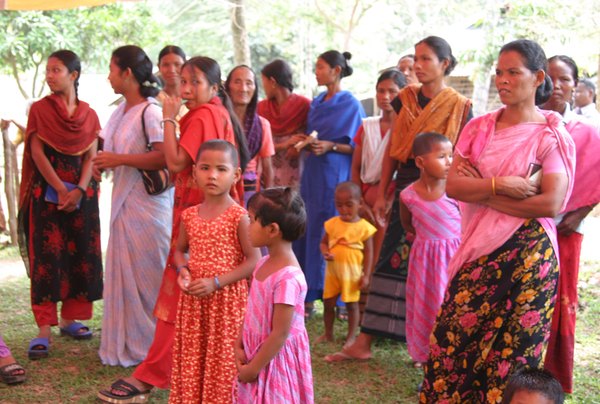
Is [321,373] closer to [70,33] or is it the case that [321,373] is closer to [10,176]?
[10,176]

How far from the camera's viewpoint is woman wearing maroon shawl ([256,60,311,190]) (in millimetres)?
5449

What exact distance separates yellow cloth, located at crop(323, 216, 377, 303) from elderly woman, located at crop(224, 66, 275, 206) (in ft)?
2.77

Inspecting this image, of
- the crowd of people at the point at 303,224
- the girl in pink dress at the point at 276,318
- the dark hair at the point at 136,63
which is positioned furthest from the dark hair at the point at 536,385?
the dark hair at the point at 136,63

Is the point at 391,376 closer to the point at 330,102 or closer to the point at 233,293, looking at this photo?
the point at 233,293

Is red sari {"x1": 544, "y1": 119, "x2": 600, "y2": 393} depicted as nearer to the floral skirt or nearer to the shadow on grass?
the shadow on grass

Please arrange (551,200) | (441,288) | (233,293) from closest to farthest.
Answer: (551,200)
(233,293)
(441,288)

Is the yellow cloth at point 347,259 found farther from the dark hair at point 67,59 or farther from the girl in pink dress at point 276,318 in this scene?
the dark hair at point 67,59

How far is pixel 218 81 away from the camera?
3.39 m

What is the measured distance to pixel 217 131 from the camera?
10.6 ft

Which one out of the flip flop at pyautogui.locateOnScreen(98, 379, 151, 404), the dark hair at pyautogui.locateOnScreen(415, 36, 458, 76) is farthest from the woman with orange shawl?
the flip flop at pyautogui.locateOnScreen(98, 379, 151, 404)

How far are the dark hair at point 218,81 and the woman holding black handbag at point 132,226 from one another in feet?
2.19

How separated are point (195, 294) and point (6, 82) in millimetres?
20089

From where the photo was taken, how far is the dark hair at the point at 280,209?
7.91 ft

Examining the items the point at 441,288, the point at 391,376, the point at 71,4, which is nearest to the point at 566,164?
the point at 441,288
